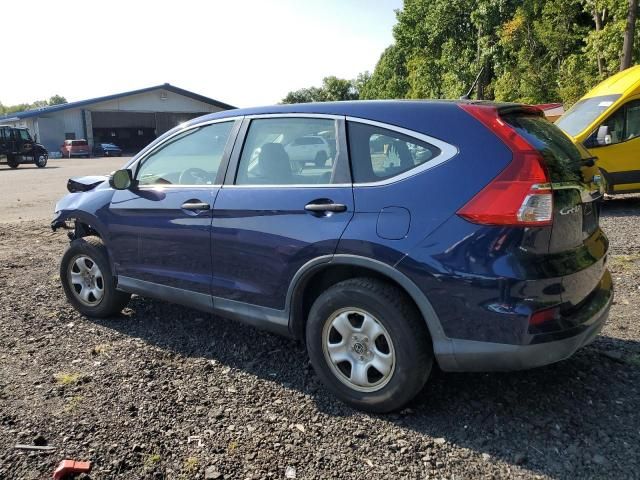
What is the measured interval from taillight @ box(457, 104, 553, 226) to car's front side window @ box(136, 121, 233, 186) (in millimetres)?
1957

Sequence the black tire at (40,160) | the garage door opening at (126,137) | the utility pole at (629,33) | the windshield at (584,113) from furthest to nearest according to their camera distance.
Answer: the garage door opening at (126,137)
the black tire at (40,160)
the utility pole at (629,33)
the windshield at (584,113)

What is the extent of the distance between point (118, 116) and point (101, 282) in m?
53.1

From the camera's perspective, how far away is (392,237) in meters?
2.99

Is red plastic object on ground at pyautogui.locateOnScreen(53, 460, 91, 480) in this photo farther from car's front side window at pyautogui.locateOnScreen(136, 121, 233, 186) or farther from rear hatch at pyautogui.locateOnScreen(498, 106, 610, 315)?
rear hatch at pyautogui.locateOnScreen(498, 106, 610, 315)

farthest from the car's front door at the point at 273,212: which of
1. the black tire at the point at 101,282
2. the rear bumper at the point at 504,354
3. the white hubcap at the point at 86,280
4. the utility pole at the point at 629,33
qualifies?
the utility pole at the point at 629,33

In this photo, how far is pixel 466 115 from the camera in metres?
3.02

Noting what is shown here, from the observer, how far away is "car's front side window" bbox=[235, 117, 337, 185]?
3434mm

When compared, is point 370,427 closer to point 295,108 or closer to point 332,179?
point 332,179

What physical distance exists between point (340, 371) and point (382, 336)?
39 centimetres

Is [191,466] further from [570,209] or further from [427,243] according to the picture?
[570,209]

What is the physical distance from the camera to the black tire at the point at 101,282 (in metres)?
4.72

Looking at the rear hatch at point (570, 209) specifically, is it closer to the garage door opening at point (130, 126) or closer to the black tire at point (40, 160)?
the black tire at point (40, 160)

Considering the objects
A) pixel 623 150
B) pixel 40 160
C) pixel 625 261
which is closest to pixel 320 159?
pixel 625 261

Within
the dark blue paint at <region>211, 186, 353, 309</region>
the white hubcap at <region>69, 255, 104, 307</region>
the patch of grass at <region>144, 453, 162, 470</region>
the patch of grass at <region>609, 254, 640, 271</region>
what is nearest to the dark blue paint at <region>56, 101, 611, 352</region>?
the dark blue paint at <region>211, 186, 353, 309</region>
